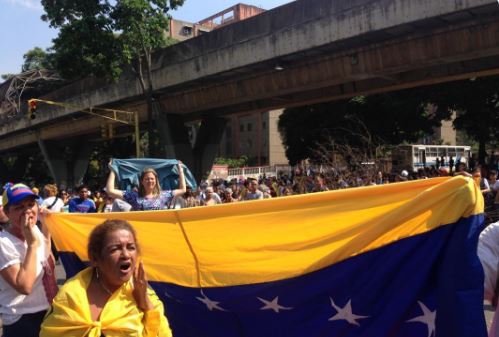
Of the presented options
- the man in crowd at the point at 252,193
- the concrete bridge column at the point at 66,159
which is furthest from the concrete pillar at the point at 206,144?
the concrete bridge column at the point at 66,159

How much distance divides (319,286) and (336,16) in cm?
1425

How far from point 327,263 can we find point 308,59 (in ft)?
53.1

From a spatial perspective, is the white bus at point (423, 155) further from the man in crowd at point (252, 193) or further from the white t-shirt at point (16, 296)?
the white t-shirt at point (16, 296)

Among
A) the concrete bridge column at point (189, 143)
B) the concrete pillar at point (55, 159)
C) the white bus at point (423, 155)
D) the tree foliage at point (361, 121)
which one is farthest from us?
the concrete pillar at point (55, 159)

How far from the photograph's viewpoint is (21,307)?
2.96m

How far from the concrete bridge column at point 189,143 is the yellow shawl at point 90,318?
2355cm

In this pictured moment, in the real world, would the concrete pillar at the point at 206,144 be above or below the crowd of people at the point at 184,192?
above

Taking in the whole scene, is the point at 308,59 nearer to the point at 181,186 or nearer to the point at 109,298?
the point at 181,186

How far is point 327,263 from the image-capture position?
2889 mm

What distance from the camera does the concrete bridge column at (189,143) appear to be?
2562cm

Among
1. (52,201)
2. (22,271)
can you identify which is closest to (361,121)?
(52,201)

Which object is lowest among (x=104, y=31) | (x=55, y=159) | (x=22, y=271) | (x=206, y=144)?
(x=22, y=271)

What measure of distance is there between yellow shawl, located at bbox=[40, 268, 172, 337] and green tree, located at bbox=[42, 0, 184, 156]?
20887 millimetres

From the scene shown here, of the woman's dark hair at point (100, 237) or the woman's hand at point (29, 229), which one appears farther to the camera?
the woman's hand at point (29, 229)
